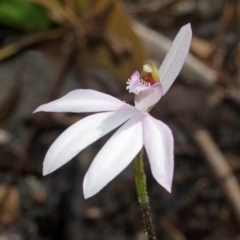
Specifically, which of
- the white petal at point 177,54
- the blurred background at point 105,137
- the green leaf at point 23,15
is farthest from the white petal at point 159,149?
the green leaf at point 23,15

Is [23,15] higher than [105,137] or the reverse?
higher

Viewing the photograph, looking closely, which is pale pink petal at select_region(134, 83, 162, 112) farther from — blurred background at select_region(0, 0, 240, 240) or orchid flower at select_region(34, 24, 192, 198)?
blurred background at select_region(0, 0, 240, 240)

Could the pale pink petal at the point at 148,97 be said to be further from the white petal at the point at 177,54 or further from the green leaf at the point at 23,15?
the green leaf at the point at 23,15

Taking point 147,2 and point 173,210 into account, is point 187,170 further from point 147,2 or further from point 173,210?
point 147,2

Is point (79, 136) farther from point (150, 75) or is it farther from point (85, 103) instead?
point (150, 75)

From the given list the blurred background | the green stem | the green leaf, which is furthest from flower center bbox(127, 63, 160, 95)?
the green leaf

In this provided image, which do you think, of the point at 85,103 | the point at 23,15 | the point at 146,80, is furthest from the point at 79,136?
the point at 23,15

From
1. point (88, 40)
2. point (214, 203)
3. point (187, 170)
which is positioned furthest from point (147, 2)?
point (214, 203)
